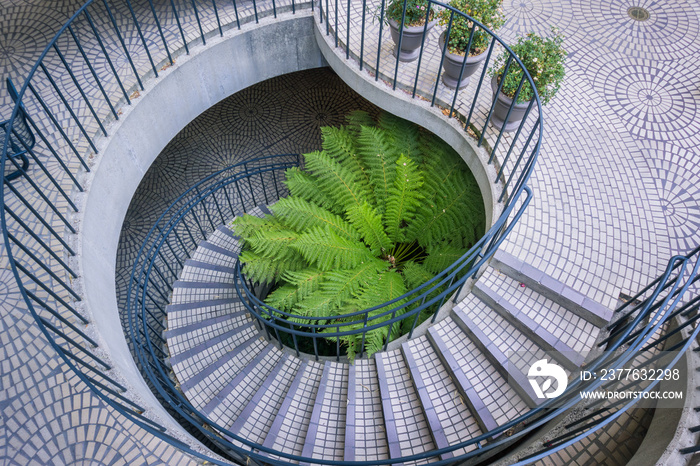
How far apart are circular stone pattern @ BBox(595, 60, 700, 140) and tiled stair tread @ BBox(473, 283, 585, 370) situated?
8.97 feet

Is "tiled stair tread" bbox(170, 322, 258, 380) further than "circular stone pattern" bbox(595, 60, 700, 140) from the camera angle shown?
Yes

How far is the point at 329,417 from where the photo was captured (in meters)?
4.27

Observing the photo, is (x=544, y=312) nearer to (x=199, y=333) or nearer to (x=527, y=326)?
(x=527, y=326)

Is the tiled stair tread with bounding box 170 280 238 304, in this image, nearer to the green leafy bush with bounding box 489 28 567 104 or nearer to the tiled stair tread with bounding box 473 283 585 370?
the tiled stair tread with bounding box 473 283 585 370

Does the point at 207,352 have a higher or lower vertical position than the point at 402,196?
lower

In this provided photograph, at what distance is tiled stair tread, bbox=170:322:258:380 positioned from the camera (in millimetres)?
5230

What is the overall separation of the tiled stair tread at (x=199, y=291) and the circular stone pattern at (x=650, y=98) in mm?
5389

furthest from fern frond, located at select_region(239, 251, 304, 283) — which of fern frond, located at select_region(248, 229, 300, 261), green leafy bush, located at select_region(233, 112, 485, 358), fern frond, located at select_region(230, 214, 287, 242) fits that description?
fern frond, located at select_region(230, 214, 287, 242)

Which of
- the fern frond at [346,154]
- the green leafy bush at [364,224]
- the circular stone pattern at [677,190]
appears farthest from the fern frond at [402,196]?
the circular stone pattern at [677,190]

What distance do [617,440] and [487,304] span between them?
1.38 m

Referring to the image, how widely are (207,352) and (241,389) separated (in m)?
0.74

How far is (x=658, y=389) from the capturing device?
3.35m

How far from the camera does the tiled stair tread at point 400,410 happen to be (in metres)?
3.71

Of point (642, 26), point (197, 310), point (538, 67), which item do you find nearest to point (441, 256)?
point (538, 67)
